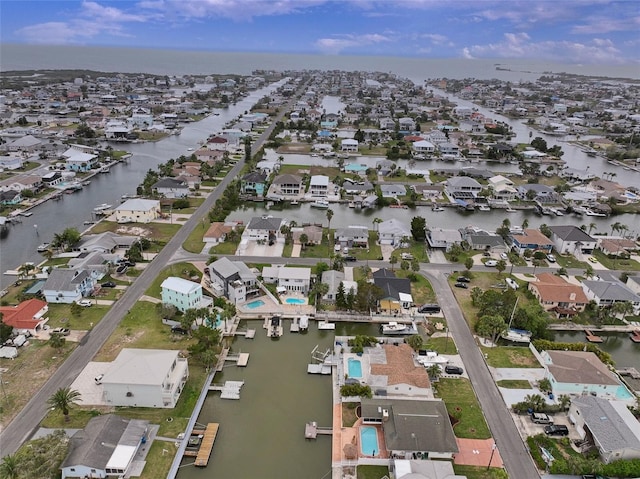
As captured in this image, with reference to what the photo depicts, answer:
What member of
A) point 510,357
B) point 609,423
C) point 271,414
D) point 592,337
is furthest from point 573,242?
point 271,414

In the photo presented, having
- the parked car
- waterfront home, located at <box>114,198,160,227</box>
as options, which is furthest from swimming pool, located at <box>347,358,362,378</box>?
waterfront home, located at <box>114,198,160,227</box>

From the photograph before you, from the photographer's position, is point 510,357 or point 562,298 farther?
point 562,298

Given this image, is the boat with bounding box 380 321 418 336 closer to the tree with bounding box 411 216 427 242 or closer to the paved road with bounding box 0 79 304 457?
the tree with bounding box 411 216 427 242

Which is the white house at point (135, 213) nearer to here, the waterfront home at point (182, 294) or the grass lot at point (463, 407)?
the waterfront home at point (182, 294)

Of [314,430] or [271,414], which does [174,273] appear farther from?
[314,430]

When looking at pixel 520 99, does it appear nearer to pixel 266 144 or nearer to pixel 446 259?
pixel 266 144

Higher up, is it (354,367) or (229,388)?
(354,367)

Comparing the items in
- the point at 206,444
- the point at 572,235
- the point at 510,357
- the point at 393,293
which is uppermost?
the point at 572,235
